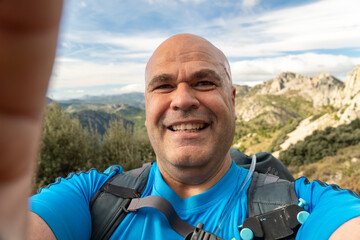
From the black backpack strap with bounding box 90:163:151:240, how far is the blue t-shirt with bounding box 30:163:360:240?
0.06 m

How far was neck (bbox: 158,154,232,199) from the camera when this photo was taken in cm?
246

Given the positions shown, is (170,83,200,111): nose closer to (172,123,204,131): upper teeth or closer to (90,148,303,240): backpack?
(172,123,204,131): upper teeth

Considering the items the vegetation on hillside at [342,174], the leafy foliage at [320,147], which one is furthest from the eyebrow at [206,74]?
the leafy foliage at [320,147]

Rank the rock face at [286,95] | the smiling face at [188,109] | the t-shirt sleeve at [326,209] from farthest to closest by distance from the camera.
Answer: the rock face at [286,95], the smiling face at [188,109], the t-shirt sleeve at [326,209]

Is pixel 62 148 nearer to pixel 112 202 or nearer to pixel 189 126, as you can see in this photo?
pixel 112 202

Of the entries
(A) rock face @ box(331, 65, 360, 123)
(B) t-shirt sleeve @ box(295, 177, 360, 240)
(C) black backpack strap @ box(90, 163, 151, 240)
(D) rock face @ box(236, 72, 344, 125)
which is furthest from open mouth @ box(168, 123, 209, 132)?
(D) rock face @ box(236, 72, 344, 125)

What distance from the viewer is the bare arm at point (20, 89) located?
24cm

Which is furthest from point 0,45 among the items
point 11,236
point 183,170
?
point 183,170

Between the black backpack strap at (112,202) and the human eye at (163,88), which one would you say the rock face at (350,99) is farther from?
the black backpack strap at (112,202)

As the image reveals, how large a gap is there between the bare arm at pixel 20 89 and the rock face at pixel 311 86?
113015mm

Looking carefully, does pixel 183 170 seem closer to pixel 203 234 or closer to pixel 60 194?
pixel 203 234

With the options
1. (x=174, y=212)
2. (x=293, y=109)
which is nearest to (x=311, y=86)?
(x=293, y=109)

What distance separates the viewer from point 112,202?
227 cm

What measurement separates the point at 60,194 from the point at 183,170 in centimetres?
110
